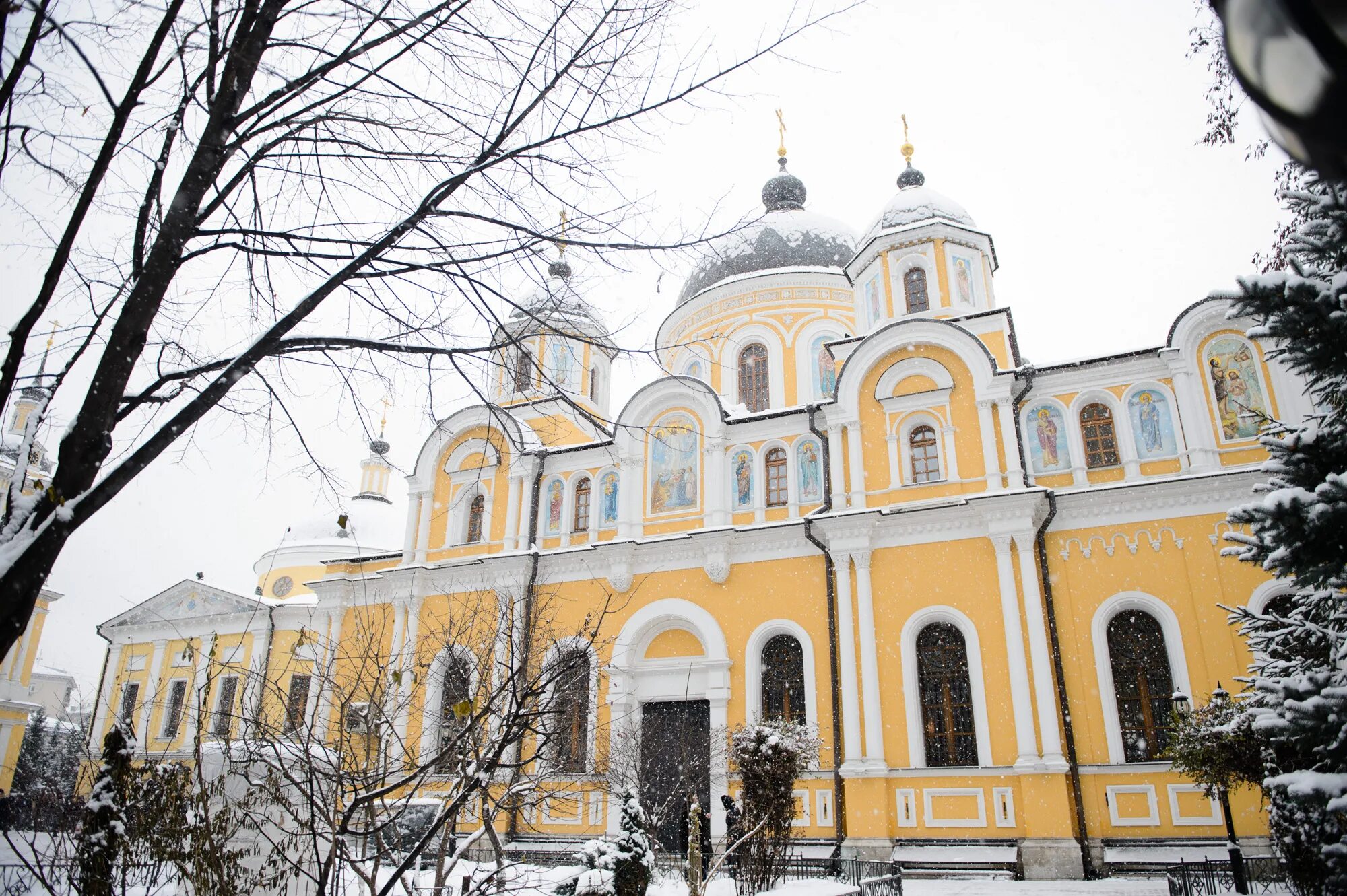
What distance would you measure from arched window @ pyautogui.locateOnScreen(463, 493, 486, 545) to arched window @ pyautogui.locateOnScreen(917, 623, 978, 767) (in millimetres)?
10526

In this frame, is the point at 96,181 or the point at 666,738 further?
the point at 666,738

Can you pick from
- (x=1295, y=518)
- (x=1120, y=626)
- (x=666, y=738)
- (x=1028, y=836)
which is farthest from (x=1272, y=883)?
(x=666, y=738)

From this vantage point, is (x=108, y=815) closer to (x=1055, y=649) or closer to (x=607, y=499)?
(x=1055, y=649)

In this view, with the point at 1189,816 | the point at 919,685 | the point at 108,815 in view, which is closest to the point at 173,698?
the point at 919,685

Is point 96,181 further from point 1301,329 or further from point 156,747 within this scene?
point 156,747

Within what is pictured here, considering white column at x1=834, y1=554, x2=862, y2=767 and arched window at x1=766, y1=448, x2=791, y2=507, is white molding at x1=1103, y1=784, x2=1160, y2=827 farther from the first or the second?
arched window at x1=766, y1=448, x2=791, y2=507

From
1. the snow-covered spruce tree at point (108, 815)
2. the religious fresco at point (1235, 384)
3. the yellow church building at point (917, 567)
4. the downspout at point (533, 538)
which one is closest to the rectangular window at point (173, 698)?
the yellow church building at point (917, 567)

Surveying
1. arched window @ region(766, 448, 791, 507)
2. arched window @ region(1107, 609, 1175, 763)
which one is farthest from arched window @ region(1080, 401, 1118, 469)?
arched window @ region(766, 448, 791, 507)

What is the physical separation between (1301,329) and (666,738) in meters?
13.5

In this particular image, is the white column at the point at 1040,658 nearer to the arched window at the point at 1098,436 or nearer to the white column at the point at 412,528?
the arched window at the point at 1098,436

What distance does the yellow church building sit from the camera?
14.4 m

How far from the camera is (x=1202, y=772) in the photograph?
11.3m

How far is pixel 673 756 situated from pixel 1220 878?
8887 millimetres

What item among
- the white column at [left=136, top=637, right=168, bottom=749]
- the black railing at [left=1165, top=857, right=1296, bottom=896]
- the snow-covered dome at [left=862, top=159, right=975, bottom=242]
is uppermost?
the snow-covered dome at [left=862, top=159, right=975, bottom=242]
